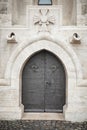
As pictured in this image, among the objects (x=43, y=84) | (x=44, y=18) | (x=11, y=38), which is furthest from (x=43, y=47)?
(x=43, y=84)

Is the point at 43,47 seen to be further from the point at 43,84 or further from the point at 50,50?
the point at 43,84

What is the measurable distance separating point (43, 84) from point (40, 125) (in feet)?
5.58

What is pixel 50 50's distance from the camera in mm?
7727

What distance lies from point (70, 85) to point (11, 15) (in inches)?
121

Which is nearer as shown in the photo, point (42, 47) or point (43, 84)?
point (42, 47)

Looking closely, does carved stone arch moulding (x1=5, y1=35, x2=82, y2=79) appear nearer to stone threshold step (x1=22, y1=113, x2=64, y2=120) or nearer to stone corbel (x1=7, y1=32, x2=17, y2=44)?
stone corbel (x1=7, y1=32, x2=17, y2=44)

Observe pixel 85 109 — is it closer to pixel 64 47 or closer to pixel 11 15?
pixel 64 47

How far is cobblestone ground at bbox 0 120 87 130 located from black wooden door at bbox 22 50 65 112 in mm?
1037

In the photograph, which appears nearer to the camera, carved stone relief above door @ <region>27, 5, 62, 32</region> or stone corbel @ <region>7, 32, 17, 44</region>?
stone corbel @ <region>7, 32, 17, 44</region>

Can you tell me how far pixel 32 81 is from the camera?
327 inches

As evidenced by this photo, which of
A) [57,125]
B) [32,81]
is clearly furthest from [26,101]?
[57,125]

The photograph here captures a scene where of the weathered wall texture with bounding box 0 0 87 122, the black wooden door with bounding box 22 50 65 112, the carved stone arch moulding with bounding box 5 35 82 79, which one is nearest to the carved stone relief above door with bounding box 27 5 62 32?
the weathered wall texture with bounding box 0 0 87 122

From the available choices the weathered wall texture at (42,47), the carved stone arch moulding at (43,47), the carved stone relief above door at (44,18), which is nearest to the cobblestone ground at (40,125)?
the weathered wall texture at (42,47)

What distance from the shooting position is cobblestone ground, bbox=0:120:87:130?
22.5 ft
